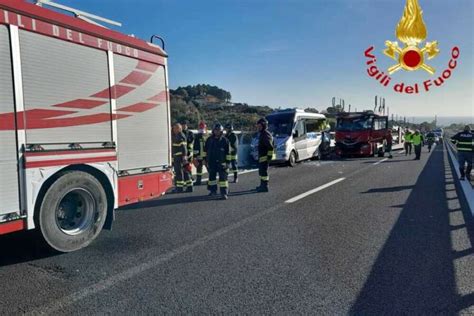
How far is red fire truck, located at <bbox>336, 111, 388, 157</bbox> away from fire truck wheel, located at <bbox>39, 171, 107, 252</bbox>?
1775cm

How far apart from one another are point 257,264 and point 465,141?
9.48m

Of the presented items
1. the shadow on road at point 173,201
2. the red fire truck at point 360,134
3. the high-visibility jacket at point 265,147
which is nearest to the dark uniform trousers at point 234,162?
the high-visibility jacket at point 265,147

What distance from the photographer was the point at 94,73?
16.2 feet

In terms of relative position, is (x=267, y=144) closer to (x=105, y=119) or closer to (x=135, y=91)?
(x=135, y=91)

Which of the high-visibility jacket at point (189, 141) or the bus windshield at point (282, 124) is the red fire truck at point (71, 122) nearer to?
the high-visibility jacket at point (189, 141)

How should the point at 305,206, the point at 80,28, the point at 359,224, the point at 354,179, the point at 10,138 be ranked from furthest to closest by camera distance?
the point at 354,179 < the point at 305,206 < the point at 359,224 < the point at 80,28 < the point at 10,138

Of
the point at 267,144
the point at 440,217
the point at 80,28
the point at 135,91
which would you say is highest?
the point at 80,28

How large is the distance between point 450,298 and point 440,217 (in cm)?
364

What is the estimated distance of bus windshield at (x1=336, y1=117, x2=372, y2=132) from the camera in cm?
2094

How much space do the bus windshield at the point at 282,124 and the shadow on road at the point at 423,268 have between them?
8.97 m

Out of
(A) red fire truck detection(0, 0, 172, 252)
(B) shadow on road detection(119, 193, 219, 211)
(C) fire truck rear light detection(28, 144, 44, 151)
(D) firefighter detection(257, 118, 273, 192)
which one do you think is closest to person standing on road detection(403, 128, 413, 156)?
(D) firefighter detection(257, 118, 273, 192)

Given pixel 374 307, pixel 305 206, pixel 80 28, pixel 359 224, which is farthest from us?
pixel 305 206

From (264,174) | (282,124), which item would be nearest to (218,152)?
(264,174)

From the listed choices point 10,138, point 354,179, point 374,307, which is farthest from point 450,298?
point 354,179
